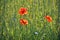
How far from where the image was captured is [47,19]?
2.05 meters

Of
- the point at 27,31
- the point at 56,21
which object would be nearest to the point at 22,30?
the point at 27,31

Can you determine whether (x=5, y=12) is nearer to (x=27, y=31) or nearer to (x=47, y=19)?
(x=27, y=31)

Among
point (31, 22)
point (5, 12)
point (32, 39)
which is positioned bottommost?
point (32, 39)

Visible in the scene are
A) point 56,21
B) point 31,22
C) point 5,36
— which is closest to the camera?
point 5,36

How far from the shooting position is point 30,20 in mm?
1977

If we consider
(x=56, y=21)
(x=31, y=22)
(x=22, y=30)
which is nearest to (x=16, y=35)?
(x=22, y=30)

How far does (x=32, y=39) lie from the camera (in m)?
2.00

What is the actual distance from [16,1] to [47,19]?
0.37 meters

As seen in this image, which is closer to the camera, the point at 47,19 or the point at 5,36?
the point at 5,36

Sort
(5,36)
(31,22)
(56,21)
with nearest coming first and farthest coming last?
(5,36) < (31,22) < (56,21)

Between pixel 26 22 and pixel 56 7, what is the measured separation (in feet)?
1.43

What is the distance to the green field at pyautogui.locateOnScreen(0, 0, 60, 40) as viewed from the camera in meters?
1.86

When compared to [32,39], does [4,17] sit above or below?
above

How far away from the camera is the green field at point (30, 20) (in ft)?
6.11
